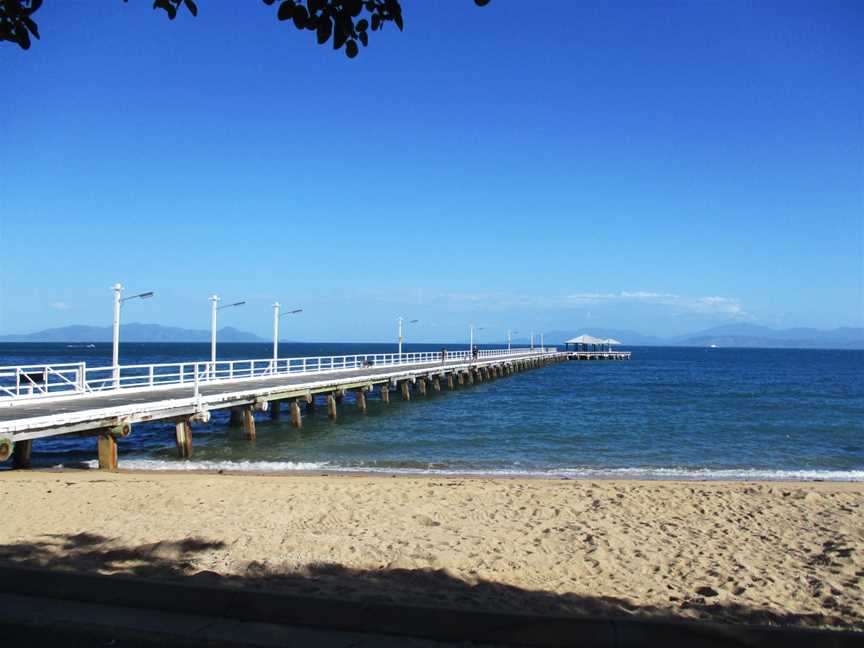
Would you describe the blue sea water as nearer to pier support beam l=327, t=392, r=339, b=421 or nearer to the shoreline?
the shoreline

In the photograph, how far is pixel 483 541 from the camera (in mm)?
7996

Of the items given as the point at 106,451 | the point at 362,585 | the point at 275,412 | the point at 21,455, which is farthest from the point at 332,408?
the point at 362,585

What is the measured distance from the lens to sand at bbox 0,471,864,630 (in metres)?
5.94

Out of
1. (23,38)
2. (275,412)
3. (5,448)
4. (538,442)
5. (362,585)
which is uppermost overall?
(23,38)

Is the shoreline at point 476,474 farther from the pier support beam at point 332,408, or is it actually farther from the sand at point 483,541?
the pier support beam at point 332,408

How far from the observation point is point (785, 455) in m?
19.5

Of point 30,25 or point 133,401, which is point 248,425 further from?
point 30,25

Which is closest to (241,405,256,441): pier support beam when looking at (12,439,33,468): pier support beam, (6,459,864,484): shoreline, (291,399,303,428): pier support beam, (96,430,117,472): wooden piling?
(291,399,303,428): pier support beam

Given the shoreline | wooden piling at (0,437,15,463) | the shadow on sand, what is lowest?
the shoreline

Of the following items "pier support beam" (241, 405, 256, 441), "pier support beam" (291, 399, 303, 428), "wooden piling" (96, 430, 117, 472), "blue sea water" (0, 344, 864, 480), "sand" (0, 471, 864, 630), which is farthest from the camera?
"pier support beam" (291, 399, 303, 428)

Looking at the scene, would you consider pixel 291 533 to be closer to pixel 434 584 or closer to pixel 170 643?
pixel 434 584

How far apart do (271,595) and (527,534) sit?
468 centimetres

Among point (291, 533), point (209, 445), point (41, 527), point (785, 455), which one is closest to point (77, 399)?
point (209, 445)

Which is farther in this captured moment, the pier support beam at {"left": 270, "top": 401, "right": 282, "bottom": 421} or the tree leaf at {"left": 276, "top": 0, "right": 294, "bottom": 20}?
the pier support beam at {"left": 270, "top": 401, "right": 282, "bottom": 421}
